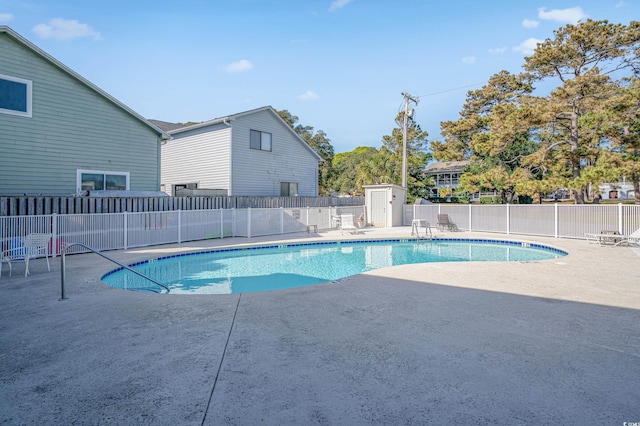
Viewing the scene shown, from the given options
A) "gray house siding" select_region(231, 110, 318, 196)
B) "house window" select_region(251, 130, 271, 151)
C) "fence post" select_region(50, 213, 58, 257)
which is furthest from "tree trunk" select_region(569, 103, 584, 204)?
"fence post" select_region(50, 213, 58, 257)

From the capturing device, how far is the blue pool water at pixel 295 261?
765cm

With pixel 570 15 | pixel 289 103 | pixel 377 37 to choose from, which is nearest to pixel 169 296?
pixel 377 37

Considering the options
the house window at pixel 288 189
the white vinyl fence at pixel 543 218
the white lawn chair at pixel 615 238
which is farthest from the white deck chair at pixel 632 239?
the house window at pixel 288 189

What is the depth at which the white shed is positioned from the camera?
18.4 meters

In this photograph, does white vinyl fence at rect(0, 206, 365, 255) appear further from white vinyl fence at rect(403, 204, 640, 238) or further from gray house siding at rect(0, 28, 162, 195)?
white vinyl fence at rect(403, 204, 640, 238)

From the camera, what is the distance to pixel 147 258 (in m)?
A: 8.98

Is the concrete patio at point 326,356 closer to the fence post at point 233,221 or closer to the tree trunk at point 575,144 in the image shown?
the fence post at point 233,221

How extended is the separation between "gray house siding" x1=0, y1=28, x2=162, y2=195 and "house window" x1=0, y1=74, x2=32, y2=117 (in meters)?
0.13

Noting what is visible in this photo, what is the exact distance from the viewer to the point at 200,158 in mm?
18031

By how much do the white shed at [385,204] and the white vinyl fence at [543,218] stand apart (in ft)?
3.75

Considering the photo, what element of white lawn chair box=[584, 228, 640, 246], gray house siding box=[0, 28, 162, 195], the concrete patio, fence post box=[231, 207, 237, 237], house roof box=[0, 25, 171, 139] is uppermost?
house roof box=[0, 25, 171, 139]

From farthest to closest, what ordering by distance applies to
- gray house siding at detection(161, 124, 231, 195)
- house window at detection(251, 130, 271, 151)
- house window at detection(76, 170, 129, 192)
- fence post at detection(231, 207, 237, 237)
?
house window at detection(251, 130, 271, 151) → gray house siding at detection(161, 124, 231, 195) → fence post at detection(231, 207, 237, 237) → house window at detection(76, 170, 129, 192)

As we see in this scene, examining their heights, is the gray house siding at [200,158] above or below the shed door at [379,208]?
above

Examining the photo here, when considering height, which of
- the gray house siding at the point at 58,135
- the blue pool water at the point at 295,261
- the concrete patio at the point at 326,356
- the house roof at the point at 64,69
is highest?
the house roof at the point at 64,69
